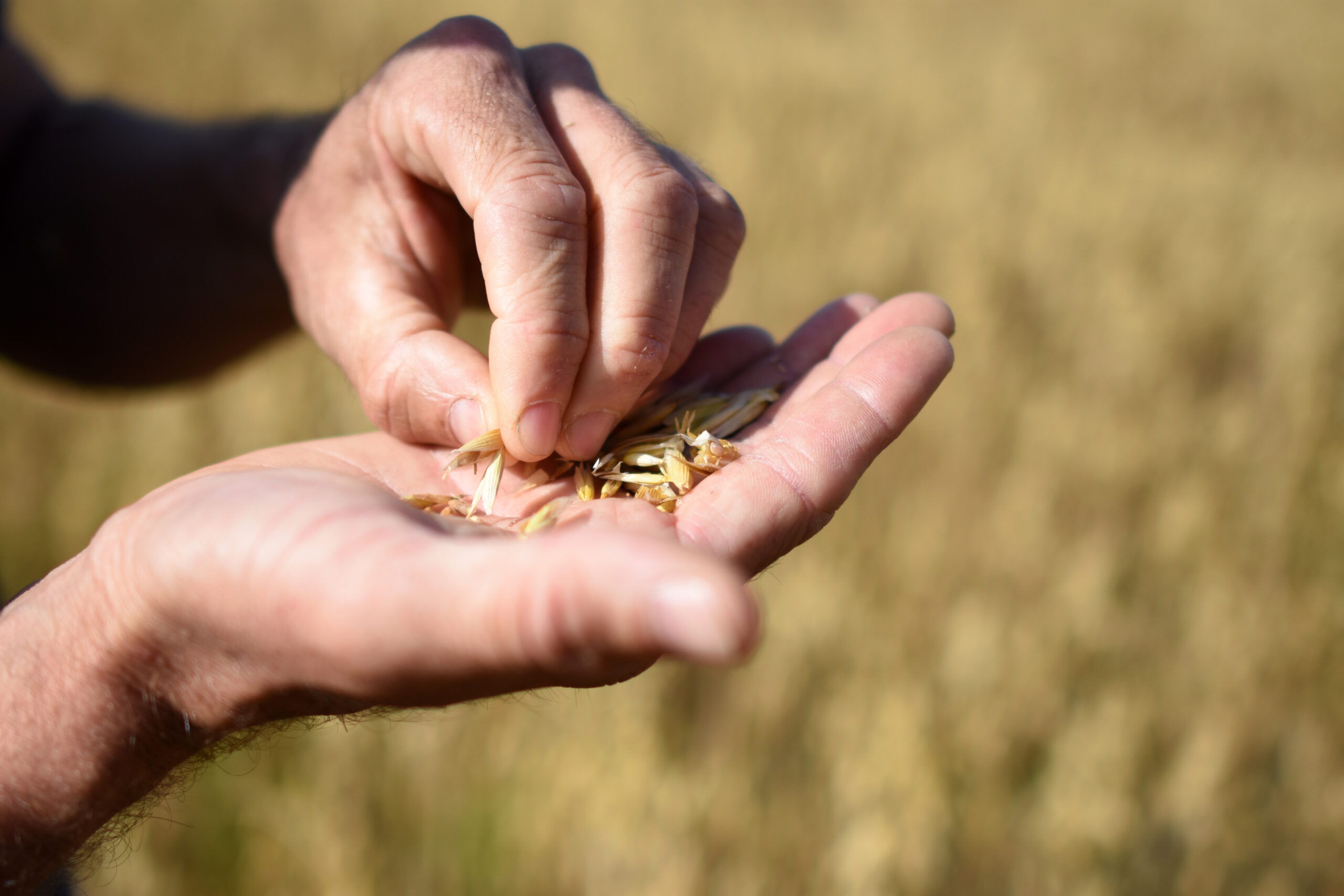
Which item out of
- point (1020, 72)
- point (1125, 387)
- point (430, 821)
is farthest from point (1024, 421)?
point (1020, 72)

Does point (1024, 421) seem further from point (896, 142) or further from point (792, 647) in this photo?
point (896, 142)

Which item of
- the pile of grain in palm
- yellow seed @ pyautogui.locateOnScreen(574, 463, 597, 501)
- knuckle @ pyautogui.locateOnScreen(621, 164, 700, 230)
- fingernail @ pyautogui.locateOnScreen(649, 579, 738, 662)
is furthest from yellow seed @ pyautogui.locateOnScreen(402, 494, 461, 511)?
fingernail @ pyautogui.locateOnScreen(649, 579, 738, 662)

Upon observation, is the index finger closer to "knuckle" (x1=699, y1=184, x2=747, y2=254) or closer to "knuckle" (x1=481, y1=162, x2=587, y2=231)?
"knuckle" (x1=481, y1=162, x2=587, y2=231)

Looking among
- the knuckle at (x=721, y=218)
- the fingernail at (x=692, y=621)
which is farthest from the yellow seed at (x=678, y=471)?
the fingernail at (x=692, y=621)

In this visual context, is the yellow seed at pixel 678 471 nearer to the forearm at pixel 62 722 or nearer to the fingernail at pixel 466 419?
the fingernail at pixel 466 419

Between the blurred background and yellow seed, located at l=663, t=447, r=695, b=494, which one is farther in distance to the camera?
the blurred background

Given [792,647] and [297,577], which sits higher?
[297,577]

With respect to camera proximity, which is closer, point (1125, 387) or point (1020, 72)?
point (1125, 387)

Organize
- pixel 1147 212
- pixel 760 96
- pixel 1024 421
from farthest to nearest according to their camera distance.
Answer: pixel 760 96 < pixel 1147 212 < pixel 1024 421
